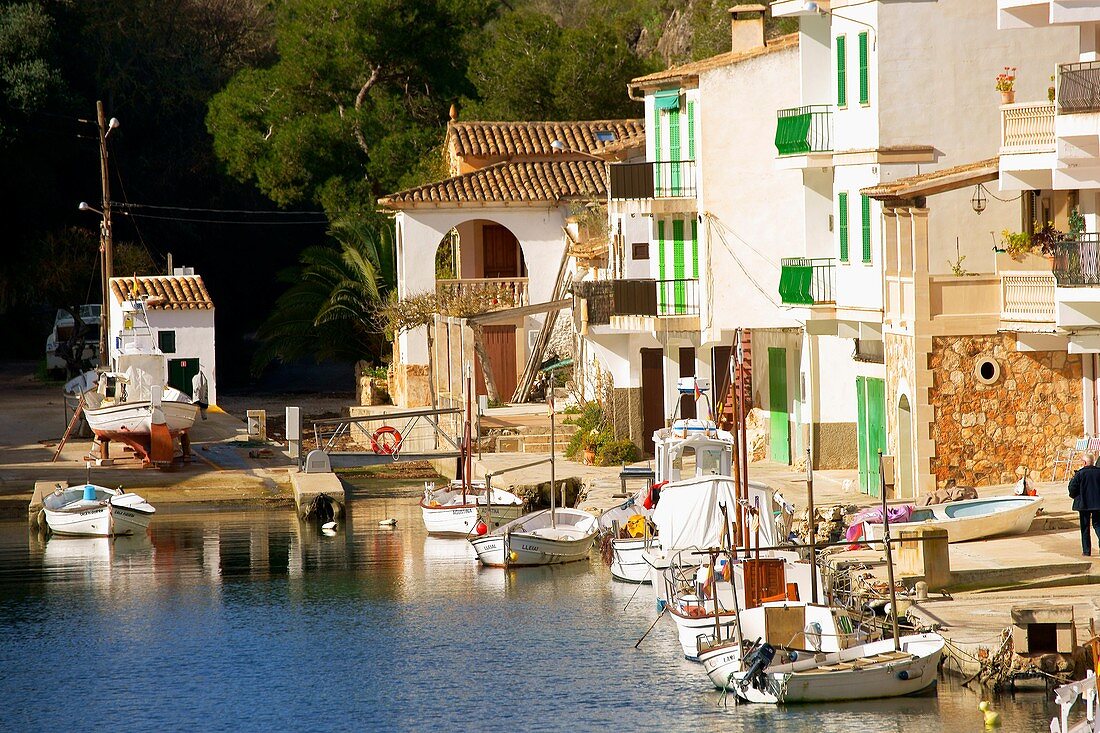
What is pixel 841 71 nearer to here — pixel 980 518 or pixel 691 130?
pixel 691 130

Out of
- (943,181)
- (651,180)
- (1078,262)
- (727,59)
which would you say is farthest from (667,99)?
(1078,262)

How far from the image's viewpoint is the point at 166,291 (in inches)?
2244

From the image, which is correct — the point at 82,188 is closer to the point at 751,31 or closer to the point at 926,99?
the point at 751,31

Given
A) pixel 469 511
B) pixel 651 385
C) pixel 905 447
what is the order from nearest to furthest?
pixel 905 447 < pixel 469 511 < pixel 651 385

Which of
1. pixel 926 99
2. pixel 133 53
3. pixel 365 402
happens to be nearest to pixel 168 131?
pixel 133 53

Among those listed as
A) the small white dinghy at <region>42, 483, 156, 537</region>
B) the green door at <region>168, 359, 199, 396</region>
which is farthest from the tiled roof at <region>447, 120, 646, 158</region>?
the small white dinghy at <region>42, 483, 156, 537</region>

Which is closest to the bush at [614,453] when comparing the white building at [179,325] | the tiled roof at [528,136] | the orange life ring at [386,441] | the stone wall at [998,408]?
the orange life ring at [386,441]

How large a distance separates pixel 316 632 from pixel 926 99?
1481cm

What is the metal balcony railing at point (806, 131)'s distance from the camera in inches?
1377

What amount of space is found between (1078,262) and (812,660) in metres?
9.97

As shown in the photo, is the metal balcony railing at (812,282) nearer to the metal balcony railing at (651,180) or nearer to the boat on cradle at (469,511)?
the metal balcony railing at (651,180)

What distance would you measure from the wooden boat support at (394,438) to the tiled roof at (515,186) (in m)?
6.94

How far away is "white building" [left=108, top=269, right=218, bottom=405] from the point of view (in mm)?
56125

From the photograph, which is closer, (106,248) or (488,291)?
(488,291)
